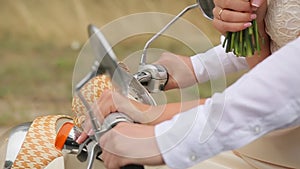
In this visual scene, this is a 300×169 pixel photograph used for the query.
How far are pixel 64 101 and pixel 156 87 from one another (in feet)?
5.98

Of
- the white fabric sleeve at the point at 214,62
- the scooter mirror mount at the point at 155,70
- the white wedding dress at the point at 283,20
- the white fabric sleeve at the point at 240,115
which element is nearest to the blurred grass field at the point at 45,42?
the white fabric sleeve at the point at 214,62

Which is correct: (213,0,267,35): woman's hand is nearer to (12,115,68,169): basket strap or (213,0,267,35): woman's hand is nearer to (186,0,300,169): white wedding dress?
(186,0,300,169): white wedding dress

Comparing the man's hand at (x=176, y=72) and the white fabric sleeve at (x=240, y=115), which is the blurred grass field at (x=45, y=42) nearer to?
the man's hand at (x=176, y=72)

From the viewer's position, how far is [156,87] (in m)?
1.12

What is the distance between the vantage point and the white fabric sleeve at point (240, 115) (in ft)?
2.43

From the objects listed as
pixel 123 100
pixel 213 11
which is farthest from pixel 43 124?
pixel 213 11

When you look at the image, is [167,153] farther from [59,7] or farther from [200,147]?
[59,7]

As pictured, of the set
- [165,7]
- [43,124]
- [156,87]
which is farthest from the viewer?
[165,7]

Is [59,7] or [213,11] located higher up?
[213,11]

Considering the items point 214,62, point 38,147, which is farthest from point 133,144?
point 214,62

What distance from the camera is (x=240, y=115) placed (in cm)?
74

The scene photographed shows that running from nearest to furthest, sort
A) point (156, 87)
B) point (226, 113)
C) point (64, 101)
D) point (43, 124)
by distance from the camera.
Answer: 1. point (226, 113)
2. point (43, 124)
3. point (156, 87)
4. point (64, 101)

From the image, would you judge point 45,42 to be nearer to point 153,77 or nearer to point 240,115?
point 153,77

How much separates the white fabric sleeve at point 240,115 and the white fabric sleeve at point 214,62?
0.43 m
